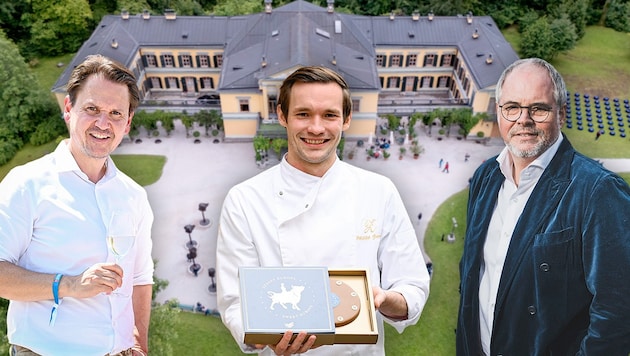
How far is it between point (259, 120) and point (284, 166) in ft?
80.5

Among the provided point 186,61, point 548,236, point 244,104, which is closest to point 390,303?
point 548,236

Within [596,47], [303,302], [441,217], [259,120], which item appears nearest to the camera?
[303,302]

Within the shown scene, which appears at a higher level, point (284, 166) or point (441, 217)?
point (284, 166)

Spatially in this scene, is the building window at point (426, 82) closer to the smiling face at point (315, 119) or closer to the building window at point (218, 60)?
the building window at point (218, 60)

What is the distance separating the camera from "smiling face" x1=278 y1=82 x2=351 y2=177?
487 centimetres

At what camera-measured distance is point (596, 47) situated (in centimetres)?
4128

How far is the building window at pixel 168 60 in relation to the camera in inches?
1299

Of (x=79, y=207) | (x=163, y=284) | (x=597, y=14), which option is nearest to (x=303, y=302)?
(x=79, y=207)

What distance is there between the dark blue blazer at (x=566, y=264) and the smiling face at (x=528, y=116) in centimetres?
25

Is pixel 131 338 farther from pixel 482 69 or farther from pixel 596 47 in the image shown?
pixel 596 47

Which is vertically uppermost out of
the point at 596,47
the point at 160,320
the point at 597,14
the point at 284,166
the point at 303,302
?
the point at 597,14

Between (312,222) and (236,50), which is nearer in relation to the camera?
(312,222)

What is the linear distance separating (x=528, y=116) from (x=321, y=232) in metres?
2.33

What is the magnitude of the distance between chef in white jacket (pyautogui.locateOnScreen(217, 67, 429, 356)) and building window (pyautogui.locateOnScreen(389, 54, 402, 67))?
29.7 m
